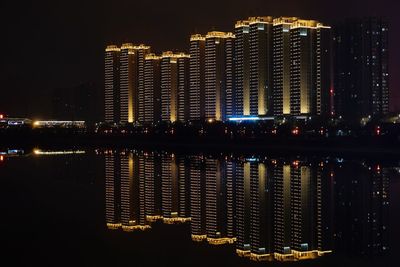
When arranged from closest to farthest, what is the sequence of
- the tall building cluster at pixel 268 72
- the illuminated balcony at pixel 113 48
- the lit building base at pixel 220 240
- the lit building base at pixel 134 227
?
the lit building base at pixel 220 240, the lit building base at pixel 134 227, the tall building cluster at pixel 268 72, the illuminated balcony at pixel 113 48

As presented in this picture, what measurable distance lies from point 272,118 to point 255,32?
8.80 meters

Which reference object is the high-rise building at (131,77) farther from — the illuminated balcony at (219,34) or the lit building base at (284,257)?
the lit building base at (284,257)

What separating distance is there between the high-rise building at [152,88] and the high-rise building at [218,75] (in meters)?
9.37

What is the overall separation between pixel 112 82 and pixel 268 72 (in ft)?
80.3

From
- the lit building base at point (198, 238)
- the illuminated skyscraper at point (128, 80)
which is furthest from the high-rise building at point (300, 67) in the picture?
the lit building base at point (198, 238)

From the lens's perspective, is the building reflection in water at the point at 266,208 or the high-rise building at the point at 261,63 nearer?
the building reflection in water at the point at 266,208

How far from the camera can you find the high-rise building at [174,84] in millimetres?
70438

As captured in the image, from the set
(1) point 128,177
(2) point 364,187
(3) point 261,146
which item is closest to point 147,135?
(3) point 261,146

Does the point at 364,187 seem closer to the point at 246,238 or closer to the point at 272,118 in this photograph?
the point at 246,238

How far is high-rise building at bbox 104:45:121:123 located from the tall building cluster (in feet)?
2.83

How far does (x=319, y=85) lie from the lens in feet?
186

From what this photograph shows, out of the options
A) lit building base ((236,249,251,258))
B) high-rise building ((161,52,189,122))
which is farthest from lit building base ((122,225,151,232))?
high-rise building ((161,52,189,122))

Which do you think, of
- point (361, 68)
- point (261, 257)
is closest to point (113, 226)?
point (261, 257)

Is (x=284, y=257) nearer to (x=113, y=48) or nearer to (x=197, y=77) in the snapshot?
(x=197, y=77)
